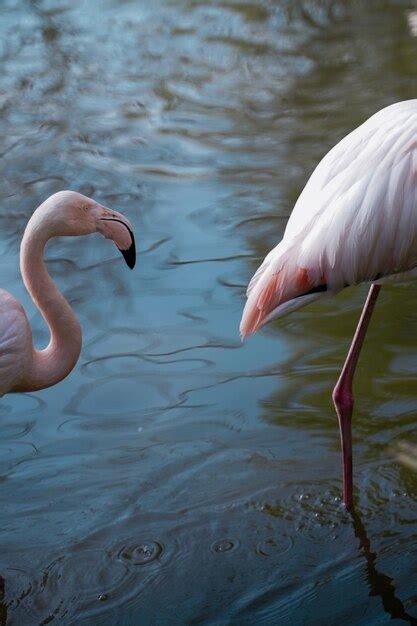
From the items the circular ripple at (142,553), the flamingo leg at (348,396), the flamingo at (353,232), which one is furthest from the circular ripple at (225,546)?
the flamingo at (353,232)

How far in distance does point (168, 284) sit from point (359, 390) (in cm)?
133

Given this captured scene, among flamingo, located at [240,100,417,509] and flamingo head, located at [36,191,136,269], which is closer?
flamingo, located at [240,100,417,509]

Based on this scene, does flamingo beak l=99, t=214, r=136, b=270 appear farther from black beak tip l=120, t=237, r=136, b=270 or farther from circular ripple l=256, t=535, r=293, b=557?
circular ripple l=256, t=535, r=293, b=557

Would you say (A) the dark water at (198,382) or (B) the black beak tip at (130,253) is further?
(B) the black beak tip at (130,253)

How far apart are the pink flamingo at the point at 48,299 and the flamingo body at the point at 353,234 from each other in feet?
1.74

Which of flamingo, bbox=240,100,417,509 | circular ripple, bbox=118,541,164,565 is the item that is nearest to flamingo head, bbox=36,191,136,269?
flamingo, bbox=240,100,417,509

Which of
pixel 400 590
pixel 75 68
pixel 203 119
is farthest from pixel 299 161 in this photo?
pixel 400 590

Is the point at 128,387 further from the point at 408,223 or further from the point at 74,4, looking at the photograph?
the point at 74,4

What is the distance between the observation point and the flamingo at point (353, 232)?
360 centimetres

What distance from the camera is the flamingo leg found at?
3836 millimetres

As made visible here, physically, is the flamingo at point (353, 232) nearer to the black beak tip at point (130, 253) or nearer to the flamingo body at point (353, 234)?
the flamingo body at point (353, 234)

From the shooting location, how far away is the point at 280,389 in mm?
4637

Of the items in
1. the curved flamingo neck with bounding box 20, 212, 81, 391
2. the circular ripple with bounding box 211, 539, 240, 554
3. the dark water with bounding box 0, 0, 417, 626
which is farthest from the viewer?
the curved flamingo neck with bounding box 20, 212, 81, 391

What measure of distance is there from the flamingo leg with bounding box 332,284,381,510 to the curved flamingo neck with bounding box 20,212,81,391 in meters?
0.94
